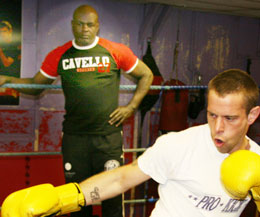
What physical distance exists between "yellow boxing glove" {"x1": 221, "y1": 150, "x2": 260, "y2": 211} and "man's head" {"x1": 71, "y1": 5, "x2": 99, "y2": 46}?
4.75ft

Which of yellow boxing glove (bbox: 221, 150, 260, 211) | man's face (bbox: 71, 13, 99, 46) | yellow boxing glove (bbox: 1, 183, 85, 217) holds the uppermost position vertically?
man's face (bbox: 71, 13, 99, 46)

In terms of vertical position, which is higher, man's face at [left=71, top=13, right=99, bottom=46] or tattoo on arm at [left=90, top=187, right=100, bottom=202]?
man's face at [left=71, top=13, right=99, bottom=46]

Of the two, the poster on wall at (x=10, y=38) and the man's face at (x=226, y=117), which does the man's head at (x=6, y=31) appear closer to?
the poster on wall at (x=10, y=38)

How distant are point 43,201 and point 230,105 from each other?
0.87 metres

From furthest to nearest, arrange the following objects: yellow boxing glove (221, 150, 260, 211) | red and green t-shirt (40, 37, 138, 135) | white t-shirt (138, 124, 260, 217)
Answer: red and green t-shirt (40, 37, 138, 135)
white t-shirt (138, 124, 260, 217)
yellow boxing glove (221, 150, 260, 211)

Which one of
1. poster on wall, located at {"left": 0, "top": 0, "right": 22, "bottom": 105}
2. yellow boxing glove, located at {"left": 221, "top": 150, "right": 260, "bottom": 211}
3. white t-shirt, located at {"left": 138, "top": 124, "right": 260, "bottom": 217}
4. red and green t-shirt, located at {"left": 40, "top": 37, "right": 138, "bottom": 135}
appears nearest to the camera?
yellow boxing glove, located at {"left": 221, "top": 150, "right": 260, "bottom": 211}

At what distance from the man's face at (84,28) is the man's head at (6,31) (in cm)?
218

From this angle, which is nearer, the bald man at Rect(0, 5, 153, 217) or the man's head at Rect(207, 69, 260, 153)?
the man's head at Rect(207, 69, 260, 153)

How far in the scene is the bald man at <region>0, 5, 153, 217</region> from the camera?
7.66 ft

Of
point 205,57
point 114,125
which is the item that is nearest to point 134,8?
point 205,57

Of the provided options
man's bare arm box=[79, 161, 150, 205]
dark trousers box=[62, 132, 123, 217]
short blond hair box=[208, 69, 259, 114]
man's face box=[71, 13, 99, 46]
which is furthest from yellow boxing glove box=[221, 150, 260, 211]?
man's face box=[71, 13, 99, 46]

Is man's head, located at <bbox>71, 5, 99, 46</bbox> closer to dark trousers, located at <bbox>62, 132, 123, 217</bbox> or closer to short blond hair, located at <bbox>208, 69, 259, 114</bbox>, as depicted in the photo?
dark trousers, located at <bbox>62, 132, 123, 217</bbox>

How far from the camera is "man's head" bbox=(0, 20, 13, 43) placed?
4227mm

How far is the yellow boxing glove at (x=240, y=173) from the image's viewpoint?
130 cm
